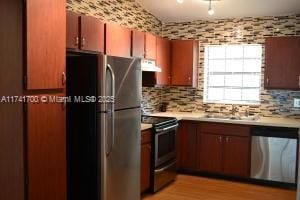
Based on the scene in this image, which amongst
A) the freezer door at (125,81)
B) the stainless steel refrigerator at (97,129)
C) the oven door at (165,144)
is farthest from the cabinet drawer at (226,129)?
the stainless steel refrigerator at (97,129)

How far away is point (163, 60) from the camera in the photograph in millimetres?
4832

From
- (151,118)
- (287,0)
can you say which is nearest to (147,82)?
(151,118)

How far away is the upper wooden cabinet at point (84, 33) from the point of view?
2.90 metres

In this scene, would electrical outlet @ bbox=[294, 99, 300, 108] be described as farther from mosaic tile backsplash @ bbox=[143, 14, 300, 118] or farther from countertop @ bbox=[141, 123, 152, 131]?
countertop @ bbox=[141, 123, 152, 131]

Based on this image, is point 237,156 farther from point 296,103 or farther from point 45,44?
point 45,44

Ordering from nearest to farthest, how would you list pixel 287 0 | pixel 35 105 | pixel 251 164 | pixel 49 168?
pixel 35 105, pixel 49 168, pixel 287 0, pixel 251 164

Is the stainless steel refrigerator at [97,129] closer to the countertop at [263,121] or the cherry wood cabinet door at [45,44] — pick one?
the cherry wood cabinet door at [45,44]

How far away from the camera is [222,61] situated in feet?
17.0

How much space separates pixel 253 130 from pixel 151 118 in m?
1.42

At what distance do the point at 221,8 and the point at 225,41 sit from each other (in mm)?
621

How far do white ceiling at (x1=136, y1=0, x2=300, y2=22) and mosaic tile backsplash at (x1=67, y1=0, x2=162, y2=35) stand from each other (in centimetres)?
13

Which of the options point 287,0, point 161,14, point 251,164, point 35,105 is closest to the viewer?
point 35,105

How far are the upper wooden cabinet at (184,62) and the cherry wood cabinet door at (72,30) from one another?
7.61 ft

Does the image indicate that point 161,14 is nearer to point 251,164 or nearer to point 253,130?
point 253,130
